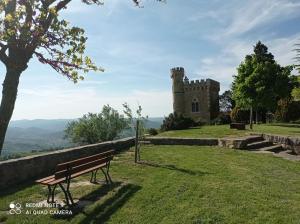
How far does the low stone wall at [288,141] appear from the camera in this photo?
16047 mm

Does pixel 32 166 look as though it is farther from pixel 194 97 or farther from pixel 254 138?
pixel 194 97

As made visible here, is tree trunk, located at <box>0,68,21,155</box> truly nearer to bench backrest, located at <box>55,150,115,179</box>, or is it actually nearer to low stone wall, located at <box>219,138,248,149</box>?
bench backrest, located at <box>55,150,115,179</box>

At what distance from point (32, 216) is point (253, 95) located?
25.9m

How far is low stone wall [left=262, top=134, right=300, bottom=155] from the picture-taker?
1605cm

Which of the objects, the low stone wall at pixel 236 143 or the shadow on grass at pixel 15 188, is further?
the low stone wall at pixel 236 143

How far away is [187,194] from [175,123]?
2337cm

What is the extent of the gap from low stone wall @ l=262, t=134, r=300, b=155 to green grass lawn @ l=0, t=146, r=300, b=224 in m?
3.93

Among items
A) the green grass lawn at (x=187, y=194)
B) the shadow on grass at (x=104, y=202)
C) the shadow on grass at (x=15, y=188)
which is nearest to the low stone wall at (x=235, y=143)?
the green grass lawn at (x=187, y=194)

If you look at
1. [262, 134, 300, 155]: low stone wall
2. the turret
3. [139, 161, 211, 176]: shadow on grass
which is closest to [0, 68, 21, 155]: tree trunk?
[139, 161, 211, 176]: shadow on grass

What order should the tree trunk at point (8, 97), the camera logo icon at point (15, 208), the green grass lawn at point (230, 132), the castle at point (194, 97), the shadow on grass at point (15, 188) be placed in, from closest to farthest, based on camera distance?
1. the tree trunk at point (8, 97)
2. the camera logo icon at point (15, 208)
3. the shadow on grass at point (15, 188)
4. the green grass lawn at point (230, 132)
5. the castle at point (194, 97)

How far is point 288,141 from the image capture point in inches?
655

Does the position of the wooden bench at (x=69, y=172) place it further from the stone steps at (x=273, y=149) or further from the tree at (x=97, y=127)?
the tree at (x=97, y=127)

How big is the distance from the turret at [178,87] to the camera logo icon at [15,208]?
158 ft

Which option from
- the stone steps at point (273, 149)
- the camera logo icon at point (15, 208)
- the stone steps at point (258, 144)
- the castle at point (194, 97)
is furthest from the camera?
the castle at point (194, 97)
